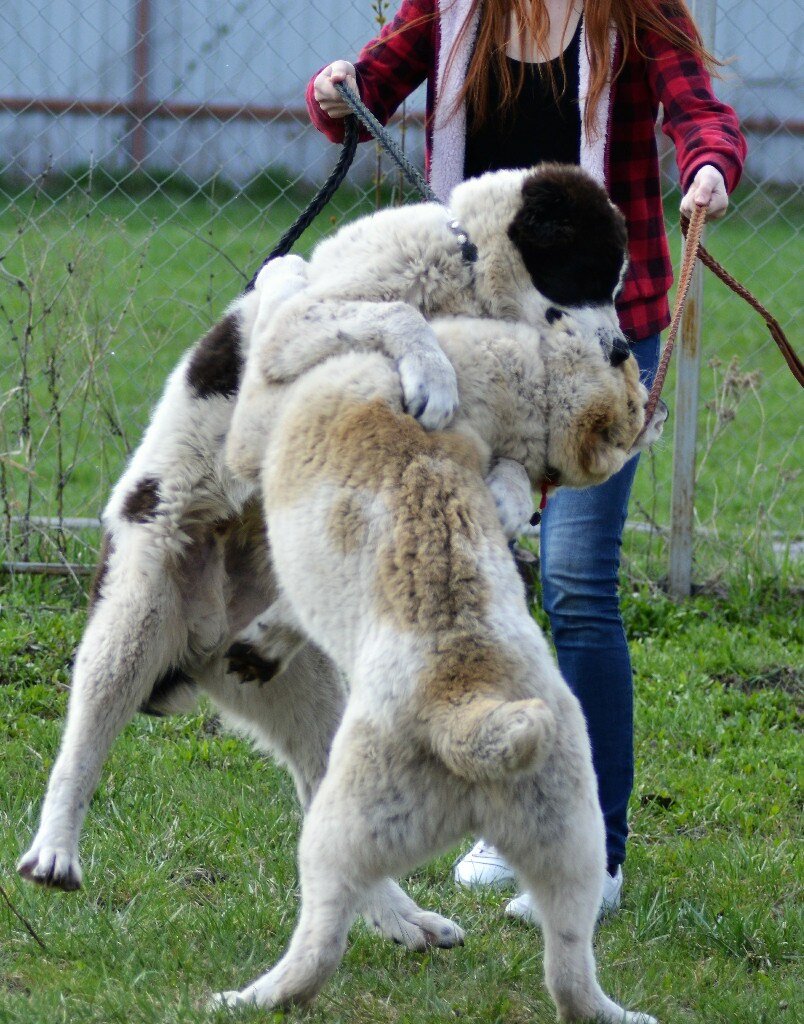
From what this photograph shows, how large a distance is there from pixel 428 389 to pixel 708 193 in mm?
931

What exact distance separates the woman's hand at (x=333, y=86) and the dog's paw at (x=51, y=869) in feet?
6.57

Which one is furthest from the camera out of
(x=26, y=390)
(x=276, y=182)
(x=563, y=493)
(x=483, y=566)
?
(x=276, y=182)

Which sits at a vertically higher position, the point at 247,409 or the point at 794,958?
the point at 247,409

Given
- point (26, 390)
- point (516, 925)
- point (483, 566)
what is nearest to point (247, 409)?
point (483, 566)

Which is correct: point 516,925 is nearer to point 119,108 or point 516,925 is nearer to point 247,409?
point 247,409

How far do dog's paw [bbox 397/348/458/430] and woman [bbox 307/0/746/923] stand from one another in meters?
1.02

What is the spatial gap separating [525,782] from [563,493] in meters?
1.34

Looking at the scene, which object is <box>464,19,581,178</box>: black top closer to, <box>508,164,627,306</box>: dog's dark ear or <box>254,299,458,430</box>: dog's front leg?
<box>508,164,627,306</box>: dog's dark ear

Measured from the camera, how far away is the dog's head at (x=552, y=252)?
274 cm

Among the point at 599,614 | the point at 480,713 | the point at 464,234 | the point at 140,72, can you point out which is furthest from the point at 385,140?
the point at 140,72

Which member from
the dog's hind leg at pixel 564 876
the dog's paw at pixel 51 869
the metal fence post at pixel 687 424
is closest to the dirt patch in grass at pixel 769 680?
the metal fence post at pixel 687 424

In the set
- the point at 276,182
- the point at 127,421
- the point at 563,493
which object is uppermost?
the point at 563,493

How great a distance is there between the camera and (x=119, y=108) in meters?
6.73

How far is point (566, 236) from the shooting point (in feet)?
8.98
